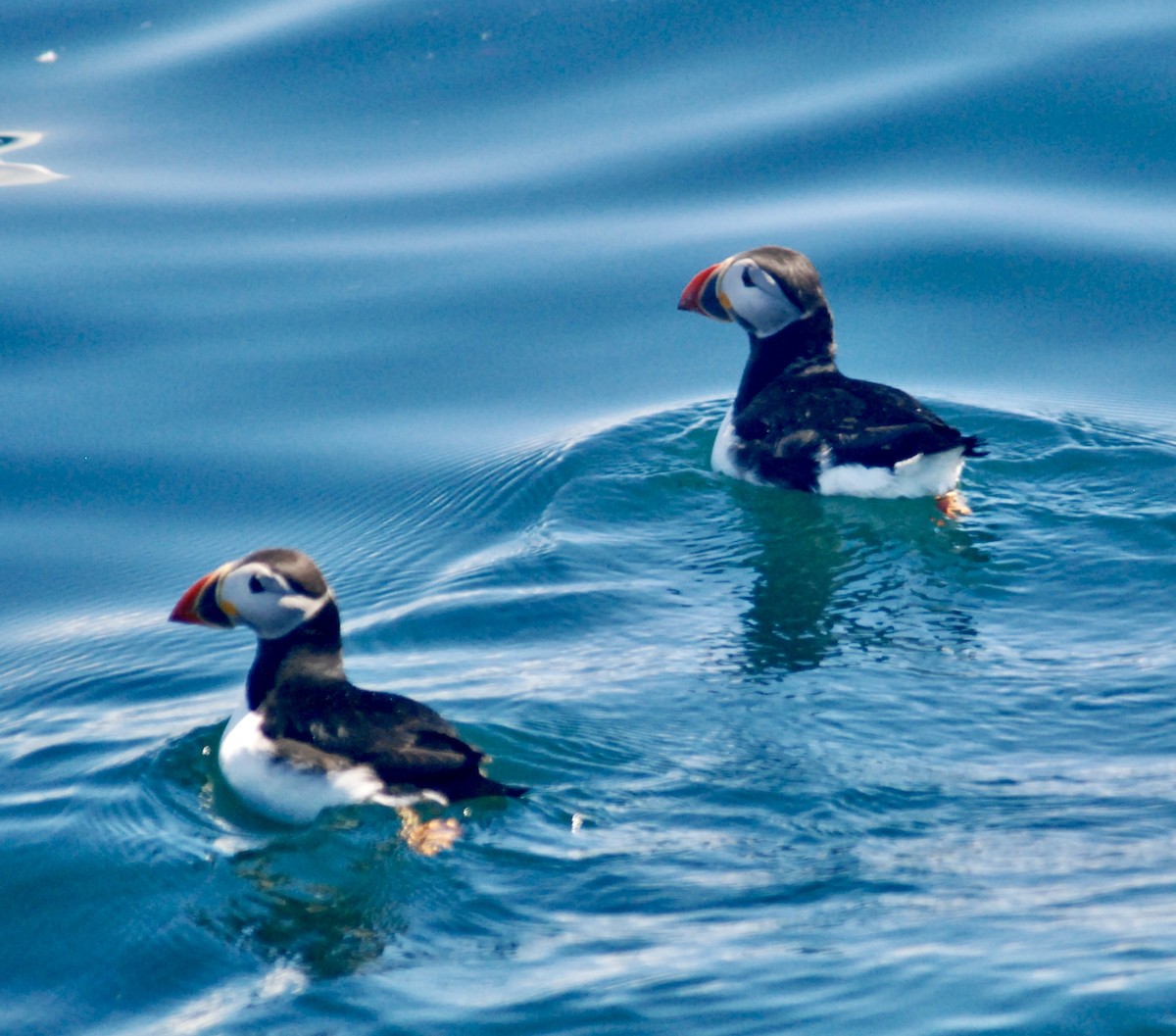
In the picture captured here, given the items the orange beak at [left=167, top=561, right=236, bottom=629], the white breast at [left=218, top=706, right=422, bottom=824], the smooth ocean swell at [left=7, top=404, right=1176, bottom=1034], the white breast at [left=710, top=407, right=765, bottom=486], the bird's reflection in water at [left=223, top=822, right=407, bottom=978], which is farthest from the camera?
the white breast at [left=710, top=407, right=765, bottom=486]

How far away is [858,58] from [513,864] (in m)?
9.00

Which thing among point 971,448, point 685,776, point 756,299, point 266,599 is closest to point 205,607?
point 266,599

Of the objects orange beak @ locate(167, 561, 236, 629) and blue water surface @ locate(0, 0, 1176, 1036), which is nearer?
blue water surface @ locate(0, 0, 1176, 1036)

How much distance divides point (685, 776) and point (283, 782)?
1.43 m

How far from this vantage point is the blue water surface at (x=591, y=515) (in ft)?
17.2

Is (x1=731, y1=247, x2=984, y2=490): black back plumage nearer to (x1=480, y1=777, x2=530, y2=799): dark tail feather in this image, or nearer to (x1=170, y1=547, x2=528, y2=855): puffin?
(x1=170, y1=547, x2=528, y2=855): puffin

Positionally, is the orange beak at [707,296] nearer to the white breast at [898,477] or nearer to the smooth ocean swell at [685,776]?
the smooth ocean swell at [685,776]

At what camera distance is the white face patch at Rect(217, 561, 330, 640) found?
6.51 meters

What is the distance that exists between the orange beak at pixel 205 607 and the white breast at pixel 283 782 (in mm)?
416

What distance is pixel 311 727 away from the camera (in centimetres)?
628

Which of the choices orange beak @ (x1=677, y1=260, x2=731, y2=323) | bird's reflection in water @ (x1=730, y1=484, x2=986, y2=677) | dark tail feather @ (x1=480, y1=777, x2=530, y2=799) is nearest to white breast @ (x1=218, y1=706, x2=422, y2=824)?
dark tail feather @ (x1=480, y1=777, x2=530, y2=799)

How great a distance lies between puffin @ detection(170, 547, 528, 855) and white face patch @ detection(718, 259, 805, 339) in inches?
140

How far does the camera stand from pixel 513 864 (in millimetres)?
5688

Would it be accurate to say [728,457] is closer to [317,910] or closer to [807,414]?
[807,414]
